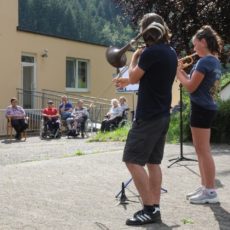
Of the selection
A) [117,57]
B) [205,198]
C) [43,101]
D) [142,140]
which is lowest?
[205,198]

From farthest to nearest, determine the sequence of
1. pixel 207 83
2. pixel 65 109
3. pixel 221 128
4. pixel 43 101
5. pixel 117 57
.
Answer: pixel 43 101, pixel 65 109, pixel 221 128, pixel 207 83, pixel 117 57

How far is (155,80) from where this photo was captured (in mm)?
5504

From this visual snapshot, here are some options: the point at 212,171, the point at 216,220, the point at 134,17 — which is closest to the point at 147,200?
the point at 216,220

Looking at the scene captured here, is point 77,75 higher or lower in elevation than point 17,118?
higher

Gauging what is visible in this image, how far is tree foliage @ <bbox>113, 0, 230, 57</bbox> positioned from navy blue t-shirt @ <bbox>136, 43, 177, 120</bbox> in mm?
8964

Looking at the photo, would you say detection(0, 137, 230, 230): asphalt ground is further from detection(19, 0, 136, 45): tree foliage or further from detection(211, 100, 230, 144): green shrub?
detection(19, 0, 136, 45): tree foliage

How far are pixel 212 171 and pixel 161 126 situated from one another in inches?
49.0

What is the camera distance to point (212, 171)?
21.4 ft

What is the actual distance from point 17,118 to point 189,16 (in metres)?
8.48

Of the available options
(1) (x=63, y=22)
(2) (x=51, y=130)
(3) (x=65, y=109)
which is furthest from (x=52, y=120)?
(1) (x=63, y=22)

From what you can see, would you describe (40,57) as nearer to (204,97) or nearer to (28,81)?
(28,81)

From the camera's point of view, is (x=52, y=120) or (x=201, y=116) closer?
(x=201, y=116)

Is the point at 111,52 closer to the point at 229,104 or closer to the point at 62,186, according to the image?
the point at 62,186

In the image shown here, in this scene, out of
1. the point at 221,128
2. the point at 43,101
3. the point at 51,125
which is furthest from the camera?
the point at 43,101
